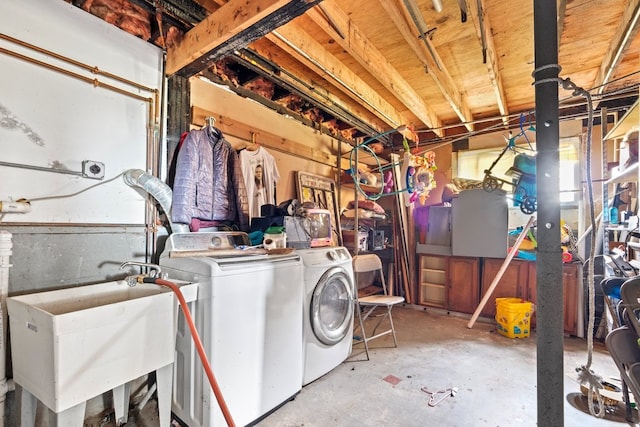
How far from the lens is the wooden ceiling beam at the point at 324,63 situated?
82.0 inches

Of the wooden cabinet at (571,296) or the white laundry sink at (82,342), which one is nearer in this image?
the white laundry sink at (82,342)

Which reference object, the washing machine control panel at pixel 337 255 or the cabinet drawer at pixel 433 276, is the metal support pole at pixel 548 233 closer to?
the washing machine control panel at pixel 337 255

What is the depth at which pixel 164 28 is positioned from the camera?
6.62 feet

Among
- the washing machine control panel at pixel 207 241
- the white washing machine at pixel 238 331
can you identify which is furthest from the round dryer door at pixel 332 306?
the washing machine control panel at pixel 207 241

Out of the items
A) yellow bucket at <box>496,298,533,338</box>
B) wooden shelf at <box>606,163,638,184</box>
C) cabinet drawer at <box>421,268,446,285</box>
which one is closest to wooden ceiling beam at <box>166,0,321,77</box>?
wooden shelf at <box>606,163,638,184</box>

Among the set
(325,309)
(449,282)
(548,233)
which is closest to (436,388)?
(325,309)

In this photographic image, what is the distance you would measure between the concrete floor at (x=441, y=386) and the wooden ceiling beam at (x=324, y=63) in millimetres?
2480

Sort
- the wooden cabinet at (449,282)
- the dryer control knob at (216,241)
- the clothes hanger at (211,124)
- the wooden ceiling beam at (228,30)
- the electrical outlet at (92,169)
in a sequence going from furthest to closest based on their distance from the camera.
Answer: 1. the wooden cabinet at (449,282)
2. the clothes hanger at (211,124)
3. the dryer control knob at (216,241)
4. the electrical outlet at (92,169)
5. the wooden ceiling beam at (228,30)

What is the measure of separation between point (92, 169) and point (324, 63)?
184 centimetres

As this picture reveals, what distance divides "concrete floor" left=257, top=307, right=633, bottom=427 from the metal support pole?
44.8 inches

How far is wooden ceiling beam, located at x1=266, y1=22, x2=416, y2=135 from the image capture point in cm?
208

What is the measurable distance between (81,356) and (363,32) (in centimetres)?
268

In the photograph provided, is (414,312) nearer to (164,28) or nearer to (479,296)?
(479,296)

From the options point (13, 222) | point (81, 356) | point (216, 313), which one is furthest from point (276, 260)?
point (13, 222)
